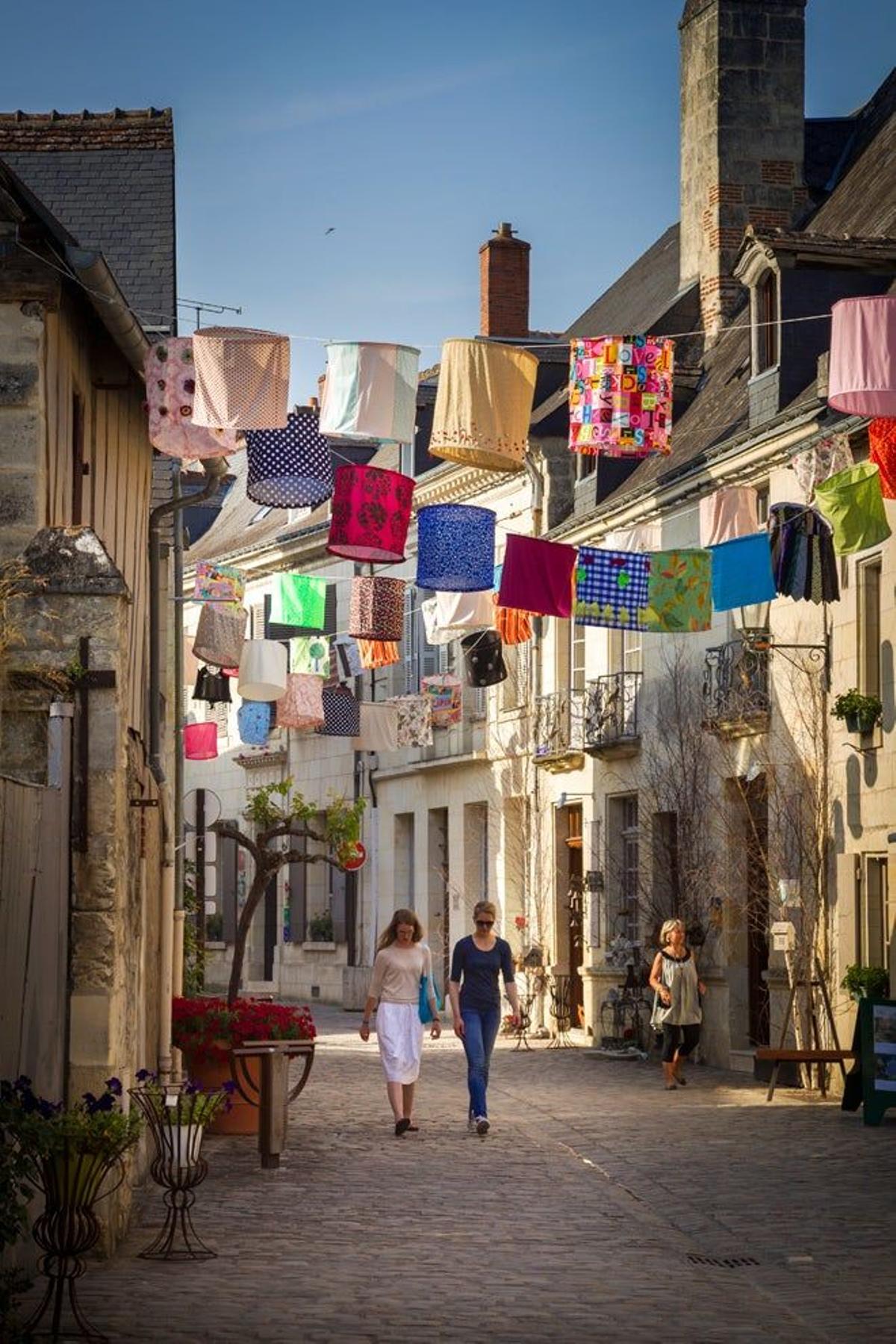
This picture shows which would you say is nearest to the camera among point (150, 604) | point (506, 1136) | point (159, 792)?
point (159, 792)

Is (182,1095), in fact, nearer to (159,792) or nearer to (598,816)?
(159,792)

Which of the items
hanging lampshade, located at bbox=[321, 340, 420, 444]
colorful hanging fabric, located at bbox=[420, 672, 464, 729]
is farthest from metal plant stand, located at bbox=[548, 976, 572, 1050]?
hanging lampshade, located at bbox=[321, 340, 420, 444]

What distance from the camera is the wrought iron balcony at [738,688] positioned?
23.6 m

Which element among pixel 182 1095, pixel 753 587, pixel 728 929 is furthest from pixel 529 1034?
pixel 182 1095

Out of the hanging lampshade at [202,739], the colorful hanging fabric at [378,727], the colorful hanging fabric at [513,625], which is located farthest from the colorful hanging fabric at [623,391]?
the hanging lampshade at [202,739]

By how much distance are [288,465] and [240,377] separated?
210cm

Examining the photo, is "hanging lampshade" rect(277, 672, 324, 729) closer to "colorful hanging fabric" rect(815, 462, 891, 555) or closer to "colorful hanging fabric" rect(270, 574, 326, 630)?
"colorful hanging fabric" rect(270, 574, 326, 630)

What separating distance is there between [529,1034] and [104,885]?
21.1 metres

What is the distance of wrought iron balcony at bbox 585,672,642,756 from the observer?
27.9 meters

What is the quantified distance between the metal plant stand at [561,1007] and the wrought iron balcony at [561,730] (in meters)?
2.76

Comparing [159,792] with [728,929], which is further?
[728,929]

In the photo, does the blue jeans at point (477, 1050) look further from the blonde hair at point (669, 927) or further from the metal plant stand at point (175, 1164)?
the metal plant stand at point (175, 1164)

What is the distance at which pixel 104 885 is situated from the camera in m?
10.4

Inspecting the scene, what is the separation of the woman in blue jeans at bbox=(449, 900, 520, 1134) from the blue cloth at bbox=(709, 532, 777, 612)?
522cm
